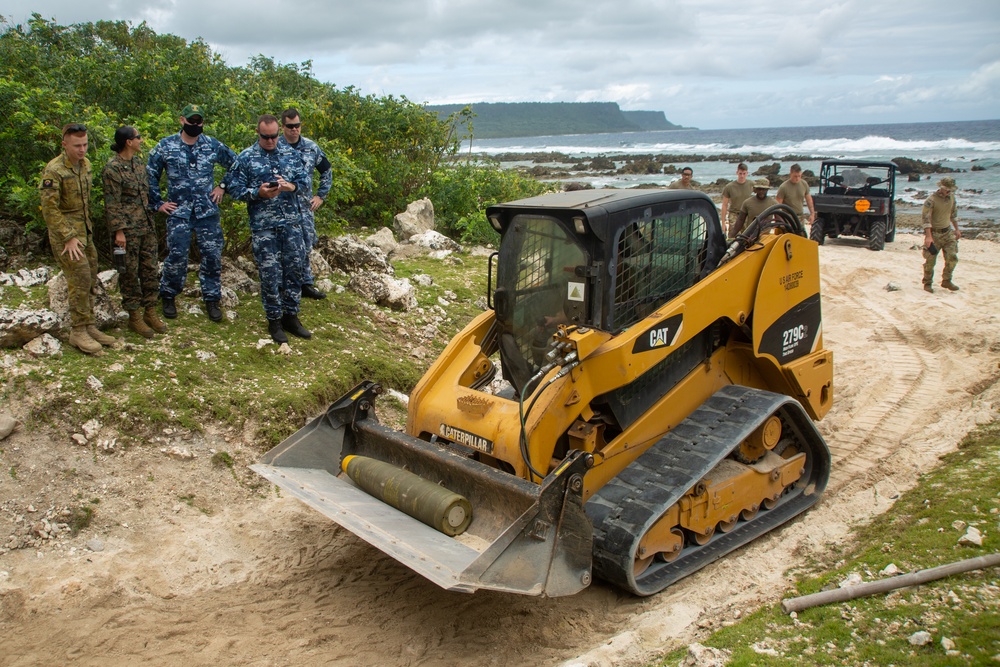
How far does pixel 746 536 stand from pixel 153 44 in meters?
11.6

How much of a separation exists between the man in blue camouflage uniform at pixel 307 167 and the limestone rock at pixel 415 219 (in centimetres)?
362

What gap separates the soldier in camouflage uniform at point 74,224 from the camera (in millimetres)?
5914

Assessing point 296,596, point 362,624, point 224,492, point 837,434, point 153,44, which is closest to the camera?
point 362,624

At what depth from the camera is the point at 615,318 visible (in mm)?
4750

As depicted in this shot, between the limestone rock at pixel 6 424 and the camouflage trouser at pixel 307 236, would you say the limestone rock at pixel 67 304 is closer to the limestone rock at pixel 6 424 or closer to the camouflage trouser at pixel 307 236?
the limestone rock at pixel 6 424

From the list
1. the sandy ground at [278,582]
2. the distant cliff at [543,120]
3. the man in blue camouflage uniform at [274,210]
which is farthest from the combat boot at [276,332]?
the distant cliff at [543,120]

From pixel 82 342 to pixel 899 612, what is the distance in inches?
220

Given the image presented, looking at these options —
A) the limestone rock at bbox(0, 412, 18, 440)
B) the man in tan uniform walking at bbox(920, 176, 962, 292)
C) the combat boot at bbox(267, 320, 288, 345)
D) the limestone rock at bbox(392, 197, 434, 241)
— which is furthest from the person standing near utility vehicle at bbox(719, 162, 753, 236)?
the limestone rock at bbox(0, 412, 18, 440)

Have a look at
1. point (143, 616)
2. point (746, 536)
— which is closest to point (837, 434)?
point (746, 536)

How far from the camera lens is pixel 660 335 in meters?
4.72

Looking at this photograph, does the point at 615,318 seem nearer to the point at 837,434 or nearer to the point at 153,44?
the point at 837,434

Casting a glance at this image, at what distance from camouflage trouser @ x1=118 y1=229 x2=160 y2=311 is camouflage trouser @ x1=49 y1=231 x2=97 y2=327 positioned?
0.32m

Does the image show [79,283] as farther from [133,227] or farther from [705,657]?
[705,657]

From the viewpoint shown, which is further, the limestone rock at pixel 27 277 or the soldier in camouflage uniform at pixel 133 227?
the limestone rock at pixel 27 277
